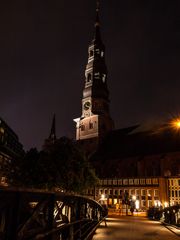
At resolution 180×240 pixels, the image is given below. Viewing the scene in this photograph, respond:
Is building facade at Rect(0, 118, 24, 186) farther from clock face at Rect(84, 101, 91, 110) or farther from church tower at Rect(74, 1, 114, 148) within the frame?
clock face at Rect(84, 101, 91, 110)

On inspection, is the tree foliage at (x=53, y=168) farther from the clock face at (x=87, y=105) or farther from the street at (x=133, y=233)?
the clock face at (x=87, y=105)

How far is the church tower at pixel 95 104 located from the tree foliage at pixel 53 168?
30644 mm

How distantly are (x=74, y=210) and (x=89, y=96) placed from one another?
55.9 metres

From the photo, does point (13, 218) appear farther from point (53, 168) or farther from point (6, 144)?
point (6, 144)

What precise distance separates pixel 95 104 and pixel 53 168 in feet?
124

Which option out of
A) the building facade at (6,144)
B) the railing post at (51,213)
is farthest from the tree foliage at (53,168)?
the railing post at (51,213)

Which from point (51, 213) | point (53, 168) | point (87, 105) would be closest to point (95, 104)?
point (87, 105)

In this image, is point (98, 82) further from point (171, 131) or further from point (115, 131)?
point (171, 131)

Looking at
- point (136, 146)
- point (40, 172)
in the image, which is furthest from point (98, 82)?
point (40, 172)

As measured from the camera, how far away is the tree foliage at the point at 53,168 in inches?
988

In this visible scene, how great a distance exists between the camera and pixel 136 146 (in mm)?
54000

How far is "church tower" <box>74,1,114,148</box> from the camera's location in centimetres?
5953

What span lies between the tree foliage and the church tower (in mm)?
30644

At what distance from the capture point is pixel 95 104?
61219mm
